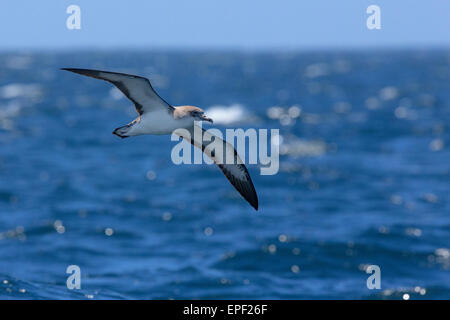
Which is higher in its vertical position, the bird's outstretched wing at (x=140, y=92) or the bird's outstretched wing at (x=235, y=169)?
the bird's outstretched wing at (x=140, y=92)

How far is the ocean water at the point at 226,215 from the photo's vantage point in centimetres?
2061

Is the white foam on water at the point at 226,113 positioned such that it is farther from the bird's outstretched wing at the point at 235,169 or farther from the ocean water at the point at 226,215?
the bird's outstretched wing at the point at 235,169

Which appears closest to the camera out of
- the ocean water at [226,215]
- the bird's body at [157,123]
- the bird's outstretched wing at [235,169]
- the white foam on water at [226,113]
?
the bird's body at [157,123]

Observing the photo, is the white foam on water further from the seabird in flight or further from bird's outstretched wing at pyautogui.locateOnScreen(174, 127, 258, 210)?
the seabird in flight

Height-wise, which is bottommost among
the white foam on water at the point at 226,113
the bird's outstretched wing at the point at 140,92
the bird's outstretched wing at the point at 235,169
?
the bird's outstretched wing at the point at 235,169

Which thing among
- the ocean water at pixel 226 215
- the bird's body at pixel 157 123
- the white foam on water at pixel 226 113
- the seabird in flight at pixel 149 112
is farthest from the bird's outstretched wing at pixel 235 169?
the white foam on water at pixel 226 113

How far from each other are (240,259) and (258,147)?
23963 mm

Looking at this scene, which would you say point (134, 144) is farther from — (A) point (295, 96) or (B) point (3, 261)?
(A) point (295, 96)

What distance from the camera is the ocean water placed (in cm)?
2061

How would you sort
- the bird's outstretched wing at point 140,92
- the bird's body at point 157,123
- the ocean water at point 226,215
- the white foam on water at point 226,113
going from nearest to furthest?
the bird's outstretched wing at point 140,92 → the bird's body at point 157,123 → the ocean water at point 226,215 → the white foam on water at point 226,113

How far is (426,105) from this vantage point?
217 feet

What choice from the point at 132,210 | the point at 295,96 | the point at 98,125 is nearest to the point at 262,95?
the point at 295,96

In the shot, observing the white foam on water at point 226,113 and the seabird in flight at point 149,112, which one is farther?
the white foam on water at point 226,113

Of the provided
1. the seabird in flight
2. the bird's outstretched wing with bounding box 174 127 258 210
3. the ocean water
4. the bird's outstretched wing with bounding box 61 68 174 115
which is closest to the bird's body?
the seabird in flight
